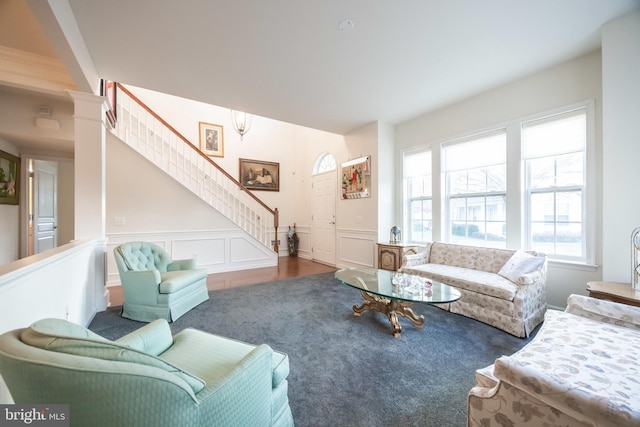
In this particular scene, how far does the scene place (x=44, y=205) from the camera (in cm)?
454

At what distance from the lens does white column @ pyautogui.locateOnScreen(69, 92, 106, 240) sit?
2.84 meters

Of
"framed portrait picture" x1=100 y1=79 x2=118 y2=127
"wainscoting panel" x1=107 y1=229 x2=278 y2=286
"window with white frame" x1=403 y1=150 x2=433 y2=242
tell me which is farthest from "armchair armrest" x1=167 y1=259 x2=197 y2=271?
"window with white frame" x1=403 y1=150 x2=433 y2=242

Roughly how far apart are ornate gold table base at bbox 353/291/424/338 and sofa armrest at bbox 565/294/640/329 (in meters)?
1.22

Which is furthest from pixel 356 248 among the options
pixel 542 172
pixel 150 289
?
pixel 150 289

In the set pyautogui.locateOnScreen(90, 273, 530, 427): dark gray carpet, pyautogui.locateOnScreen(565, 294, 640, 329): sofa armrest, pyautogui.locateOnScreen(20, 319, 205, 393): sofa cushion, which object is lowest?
pyautogui.locateOnScreen(90, 273, 530, 427): dark gray carpet

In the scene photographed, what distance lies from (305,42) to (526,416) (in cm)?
313

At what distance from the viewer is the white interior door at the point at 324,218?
5.74 m

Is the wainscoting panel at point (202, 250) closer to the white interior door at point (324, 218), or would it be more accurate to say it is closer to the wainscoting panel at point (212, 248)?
the wainscoting panel at point (212, 248)

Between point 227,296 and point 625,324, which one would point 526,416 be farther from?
point 227,296

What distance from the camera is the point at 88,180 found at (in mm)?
2881

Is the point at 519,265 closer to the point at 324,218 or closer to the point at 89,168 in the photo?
the point at 324,218

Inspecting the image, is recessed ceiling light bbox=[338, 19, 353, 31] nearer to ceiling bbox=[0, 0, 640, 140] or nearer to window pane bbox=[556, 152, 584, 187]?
ceiling bbox=[0, 0, 640, 140]

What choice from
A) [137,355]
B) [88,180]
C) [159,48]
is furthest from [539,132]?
[88,180]

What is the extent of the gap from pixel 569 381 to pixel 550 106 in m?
3.32
